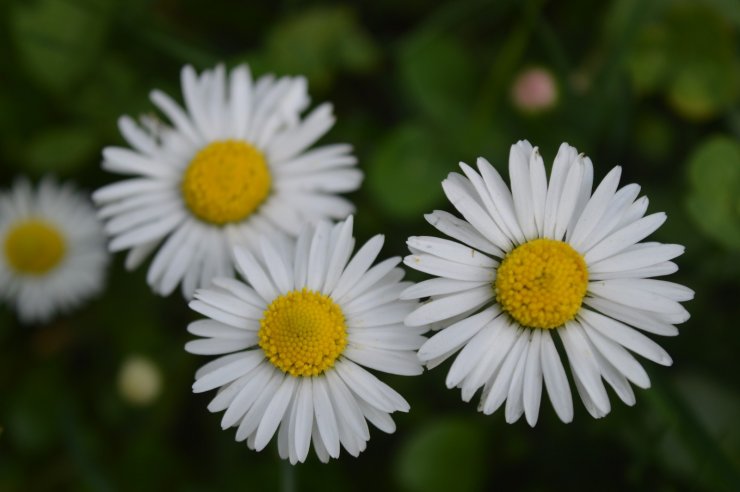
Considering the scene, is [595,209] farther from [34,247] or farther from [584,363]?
[34,247]

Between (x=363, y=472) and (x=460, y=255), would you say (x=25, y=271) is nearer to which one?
(x=363, y=472)

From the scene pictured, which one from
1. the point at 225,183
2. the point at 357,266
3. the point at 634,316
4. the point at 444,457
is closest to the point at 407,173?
the point at 225,183

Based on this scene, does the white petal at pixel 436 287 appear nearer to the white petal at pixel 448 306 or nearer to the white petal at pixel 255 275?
the white petal at pixel 448 306

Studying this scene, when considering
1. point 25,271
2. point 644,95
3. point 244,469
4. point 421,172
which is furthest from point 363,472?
point 644,95

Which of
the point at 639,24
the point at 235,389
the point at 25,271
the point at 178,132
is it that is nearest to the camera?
the point at 235,389

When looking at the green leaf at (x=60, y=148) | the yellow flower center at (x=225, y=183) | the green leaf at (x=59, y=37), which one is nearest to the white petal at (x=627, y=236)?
the yellow flower center at (x=225, y=183)
